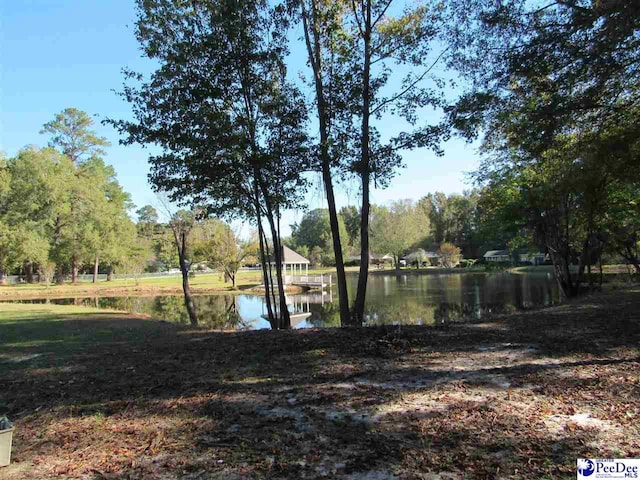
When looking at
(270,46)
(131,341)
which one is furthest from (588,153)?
(131,341)

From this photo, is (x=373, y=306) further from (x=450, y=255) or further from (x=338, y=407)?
(x=450, y=255)

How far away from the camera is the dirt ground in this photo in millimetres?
2807

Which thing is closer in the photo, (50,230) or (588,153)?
(588,153)

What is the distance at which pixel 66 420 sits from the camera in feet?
12.6

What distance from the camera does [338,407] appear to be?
380 cm

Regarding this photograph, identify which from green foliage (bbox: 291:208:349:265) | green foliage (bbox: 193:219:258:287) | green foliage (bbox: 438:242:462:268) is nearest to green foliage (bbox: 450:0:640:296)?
green foliage (bbox: 193:219:258:287)

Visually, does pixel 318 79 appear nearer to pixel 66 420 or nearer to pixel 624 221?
pixel 66 420

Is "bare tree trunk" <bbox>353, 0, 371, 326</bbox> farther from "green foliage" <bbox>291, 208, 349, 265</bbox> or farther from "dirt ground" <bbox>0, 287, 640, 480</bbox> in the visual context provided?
"green foliage" <bbox>291, 208, 349, 265</bbox>

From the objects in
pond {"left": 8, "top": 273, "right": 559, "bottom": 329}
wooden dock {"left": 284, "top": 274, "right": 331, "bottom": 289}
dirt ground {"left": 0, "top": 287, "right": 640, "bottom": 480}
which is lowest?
pond {"left": 8, "top": 273, "right": 559, "bottom": 329}

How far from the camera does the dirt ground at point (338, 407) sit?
2807 mm

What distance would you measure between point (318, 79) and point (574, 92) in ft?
17.2

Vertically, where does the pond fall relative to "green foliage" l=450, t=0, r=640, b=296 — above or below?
below

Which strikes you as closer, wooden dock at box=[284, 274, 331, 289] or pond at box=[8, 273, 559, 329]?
pond at box=[8, 273, 559, 329]

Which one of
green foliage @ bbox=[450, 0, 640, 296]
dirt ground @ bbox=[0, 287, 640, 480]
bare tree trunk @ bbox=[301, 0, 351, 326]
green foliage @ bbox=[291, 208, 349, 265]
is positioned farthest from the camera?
green foliage @ bbox=[291, 208, 349, 265]
